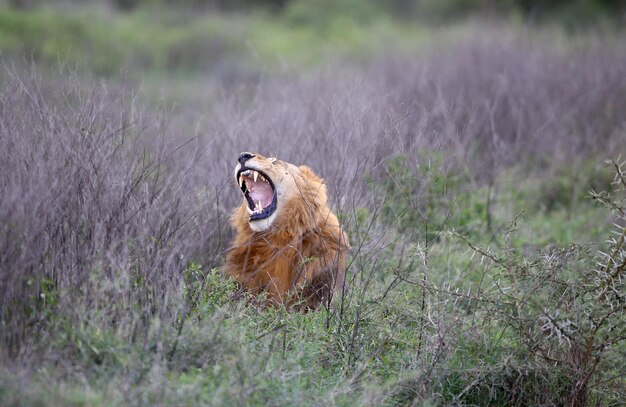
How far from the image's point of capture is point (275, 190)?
19.3ft

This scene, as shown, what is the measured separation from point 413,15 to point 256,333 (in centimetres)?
1931

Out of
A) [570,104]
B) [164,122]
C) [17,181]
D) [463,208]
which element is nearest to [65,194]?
[17,181]

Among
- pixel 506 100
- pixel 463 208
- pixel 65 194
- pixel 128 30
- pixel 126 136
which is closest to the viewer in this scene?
pixel 65 194

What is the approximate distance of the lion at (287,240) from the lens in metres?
5.78

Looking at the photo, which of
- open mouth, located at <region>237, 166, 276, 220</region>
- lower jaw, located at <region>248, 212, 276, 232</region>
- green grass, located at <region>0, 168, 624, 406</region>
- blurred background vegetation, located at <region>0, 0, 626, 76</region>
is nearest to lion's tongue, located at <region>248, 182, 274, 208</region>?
open mouth, located at <region>237, 166, 276, 220</region>

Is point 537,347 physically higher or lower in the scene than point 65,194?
lower

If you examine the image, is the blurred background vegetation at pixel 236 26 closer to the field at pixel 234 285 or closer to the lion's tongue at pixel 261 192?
the field at pixel 234 285

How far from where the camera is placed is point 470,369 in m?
5.23

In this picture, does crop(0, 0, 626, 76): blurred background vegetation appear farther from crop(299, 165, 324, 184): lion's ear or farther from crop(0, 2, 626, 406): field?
crop(299, 165, 324, 184): lion's ear

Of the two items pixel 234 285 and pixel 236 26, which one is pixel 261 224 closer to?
pixel 234 285

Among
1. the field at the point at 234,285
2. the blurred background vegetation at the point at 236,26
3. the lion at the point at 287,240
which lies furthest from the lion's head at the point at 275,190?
the blurred background vegetation at the point at 236,26

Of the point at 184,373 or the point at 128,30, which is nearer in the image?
the point at 184,373

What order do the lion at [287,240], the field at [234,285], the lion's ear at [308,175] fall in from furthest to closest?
1. the lion's ear at [308,175]
2. the lion at [287,240]
3. the field at [234,285]

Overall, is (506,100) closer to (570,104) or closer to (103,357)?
(570,104)
